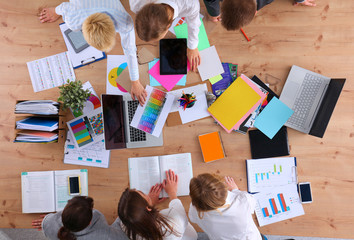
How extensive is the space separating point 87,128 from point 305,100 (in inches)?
55.5

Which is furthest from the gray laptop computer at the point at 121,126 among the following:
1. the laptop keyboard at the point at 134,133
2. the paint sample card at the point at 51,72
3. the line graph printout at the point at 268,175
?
the line graph printout at the point at 268,175

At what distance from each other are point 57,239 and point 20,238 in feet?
2.48

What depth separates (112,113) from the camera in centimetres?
160

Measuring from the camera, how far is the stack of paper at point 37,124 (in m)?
1.44

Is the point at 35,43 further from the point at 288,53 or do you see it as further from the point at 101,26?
the point at 288,53

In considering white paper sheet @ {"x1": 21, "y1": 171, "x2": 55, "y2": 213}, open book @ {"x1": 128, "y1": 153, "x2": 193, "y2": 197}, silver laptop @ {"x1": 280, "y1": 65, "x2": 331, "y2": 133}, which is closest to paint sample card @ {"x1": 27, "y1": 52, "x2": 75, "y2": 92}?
white paper sheet @ {"x1": 21, "y1": 171, "x2": 55, "y2": 213}

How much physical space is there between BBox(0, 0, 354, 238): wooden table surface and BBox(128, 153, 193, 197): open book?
40mm

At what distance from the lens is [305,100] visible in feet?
5.24

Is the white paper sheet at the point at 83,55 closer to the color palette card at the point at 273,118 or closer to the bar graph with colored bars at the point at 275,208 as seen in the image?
the color palette card at the point at 273,118

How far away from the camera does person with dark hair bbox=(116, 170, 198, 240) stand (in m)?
1.34

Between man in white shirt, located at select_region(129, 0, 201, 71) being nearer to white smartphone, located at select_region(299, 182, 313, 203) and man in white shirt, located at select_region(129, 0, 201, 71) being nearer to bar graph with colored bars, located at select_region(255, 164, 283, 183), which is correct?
bar graph with colored bars, located at select_region(255, 164, 283, 183)

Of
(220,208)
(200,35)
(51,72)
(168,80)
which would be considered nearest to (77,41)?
(51,72)

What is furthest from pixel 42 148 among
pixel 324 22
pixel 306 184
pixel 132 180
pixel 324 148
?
pixel 324 22

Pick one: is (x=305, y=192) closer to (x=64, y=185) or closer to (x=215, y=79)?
(x=215, y=79)
